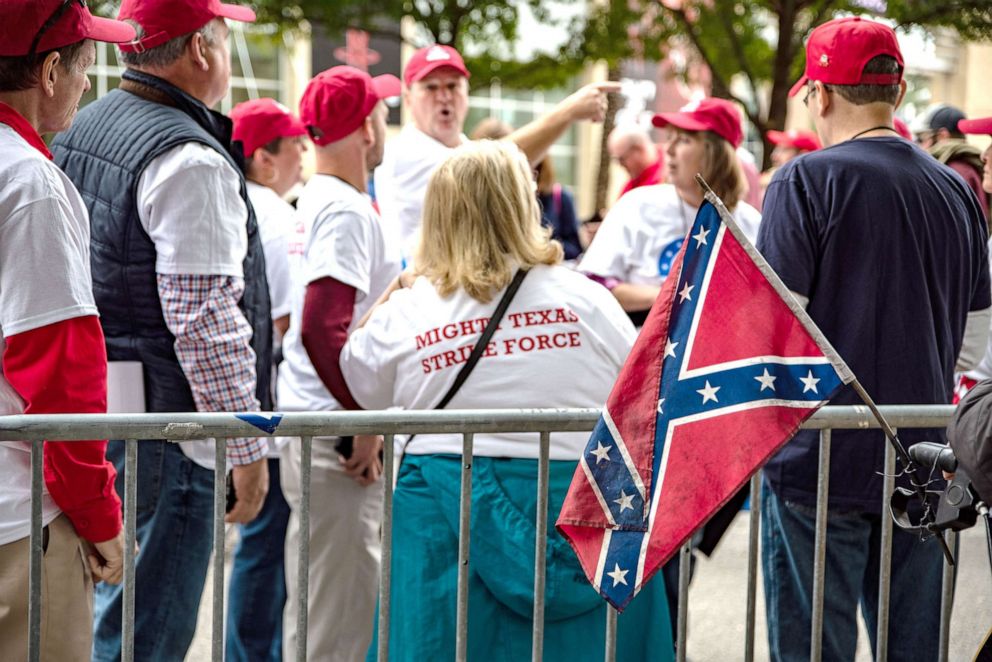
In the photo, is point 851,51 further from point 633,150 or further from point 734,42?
point 734,42

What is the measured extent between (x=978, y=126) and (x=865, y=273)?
1356 millimetres

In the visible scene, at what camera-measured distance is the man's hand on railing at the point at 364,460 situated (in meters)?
4.21

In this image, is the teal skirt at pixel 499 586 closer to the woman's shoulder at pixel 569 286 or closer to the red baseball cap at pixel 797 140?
the woman's shoulder at pixel 569 286

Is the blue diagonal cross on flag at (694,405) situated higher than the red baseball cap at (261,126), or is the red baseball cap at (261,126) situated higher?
the red baseball cap at (261,126)

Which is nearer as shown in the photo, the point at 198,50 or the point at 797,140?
the point at 198,50

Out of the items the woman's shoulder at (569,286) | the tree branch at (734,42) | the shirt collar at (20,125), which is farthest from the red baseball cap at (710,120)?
the tree branch at (734,42)

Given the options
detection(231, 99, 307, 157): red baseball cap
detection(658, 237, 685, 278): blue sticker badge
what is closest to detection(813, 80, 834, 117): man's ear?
detection(658, 237, 685, 278): blue sticker badge

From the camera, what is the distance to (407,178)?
5.11 metres

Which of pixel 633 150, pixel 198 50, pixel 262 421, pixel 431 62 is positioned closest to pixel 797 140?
pixel 633 150

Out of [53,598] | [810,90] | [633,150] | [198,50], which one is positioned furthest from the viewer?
[633,150]

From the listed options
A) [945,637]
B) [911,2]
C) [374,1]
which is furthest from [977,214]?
[374,1]

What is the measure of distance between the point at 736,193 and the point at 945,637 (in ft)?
8.44

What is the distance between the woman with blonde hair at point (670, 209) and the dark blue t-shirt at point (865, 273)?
170 centimetres

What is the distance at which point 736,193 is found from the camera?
213 inches
